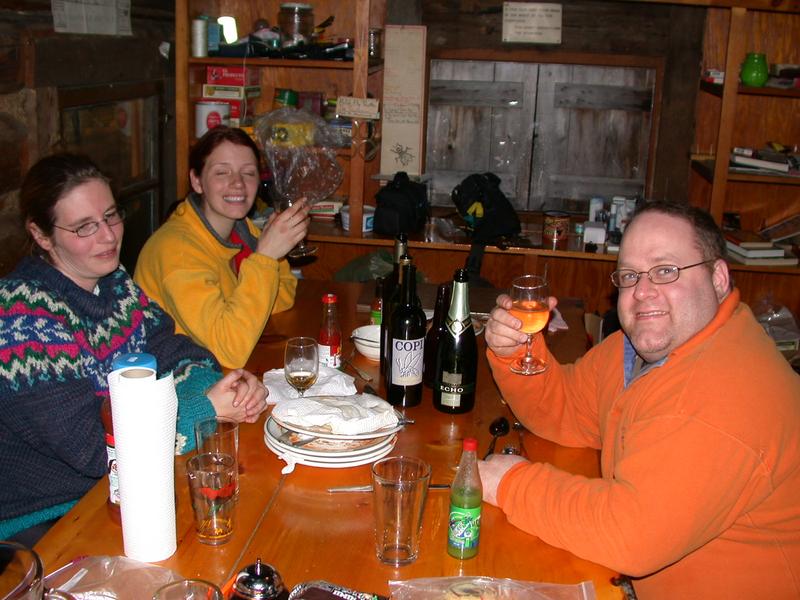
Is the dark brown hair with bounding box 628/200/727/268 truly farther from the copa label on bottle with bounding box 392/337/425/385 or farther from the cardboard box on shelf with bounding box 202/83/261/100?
the cardboard box on shelf with bounding box 202/83/261/100

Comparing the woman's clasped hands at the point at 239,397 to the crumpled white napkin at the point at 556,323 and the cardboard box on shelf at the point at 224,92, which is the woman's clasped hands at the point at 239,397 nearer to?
the crumpled white napkin at the point at 556,323

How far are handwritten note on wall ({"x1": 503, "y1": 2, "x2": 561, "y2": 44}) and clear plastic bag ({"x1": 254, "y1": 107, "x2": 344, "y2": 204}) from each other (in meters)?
1.07

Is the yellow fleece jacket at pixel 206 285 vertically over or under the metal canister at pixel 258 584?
over

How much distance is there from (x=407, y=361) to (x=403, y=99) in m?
2.71

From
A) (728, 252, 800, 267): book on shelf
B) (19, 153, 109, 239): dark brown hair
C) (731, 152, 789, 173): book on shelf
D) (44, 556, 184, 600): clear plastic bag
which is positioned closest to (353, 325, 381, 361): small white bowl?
(19, 153, 109, 239): dark brown hair

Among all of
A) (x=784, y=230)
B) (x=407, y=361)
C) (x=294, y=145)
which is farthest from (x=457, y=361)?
(x=784, y=230)

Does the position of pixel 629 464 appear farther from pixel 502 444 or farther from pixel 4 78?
pixel 4 78

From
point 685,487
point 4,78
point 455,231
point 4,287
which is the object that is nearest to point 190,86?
point 4,78

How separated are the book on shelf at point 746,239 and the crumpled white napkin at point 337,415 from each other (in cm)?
278

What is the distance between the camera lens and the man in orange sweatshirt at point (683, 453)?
1.33 meters

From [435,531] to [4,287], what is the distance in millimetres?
1078

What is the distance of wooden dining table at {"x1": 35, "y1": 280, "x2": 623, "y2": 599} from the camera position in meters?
1.31

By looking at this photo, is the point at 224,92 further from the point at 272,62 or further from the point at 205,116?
the point at 272,62

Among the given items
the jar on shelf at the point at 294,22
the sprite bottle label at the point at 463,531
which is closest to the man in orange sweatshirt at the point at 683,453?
the sprite bottle label at the point at 463,531
